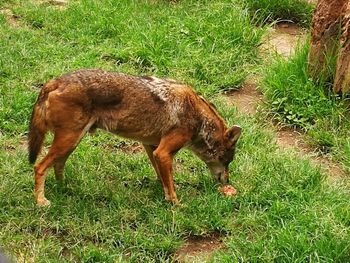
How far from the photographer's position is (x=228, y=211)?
5750mm

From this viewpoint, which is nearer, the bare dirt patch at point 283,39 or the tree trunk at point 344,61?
the tree trunk at point 344,61

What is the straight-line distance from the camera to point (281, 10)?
377 inches

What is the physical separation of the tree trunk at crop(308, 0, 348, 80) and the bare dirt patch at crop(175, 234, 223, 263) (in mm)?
2802

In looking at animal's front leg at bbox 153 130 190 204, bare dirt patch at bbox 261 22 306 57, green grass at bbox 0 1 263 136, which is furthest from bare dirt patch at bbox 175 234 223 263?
bare dirt patch at bbox 261 22 306 57

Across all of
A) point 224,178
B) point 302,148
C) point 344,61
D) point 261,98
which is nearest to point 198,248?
point 224,178

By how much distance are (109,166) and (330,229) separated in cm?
208

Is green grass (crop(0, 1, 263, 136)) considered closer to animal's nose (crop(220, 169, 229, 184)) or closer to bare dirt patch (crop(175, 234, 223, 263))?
animal's nose (crop(220, 169, 229, 184))

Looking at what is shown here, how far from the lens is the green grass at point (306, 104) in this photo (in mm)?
7020

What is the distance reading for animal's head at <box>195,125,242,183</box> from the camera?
6.15 meters

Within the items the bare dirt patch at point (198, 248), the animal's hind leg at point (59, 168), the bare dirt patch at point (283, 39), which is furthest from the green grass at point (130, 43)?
the bare dirt patch at point (198, 248)

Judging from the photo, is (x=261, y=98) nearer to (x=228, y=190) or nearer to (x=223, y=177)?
(x=223, y=177)

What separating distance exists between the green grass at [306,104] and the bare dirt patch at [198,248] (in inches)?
73.4

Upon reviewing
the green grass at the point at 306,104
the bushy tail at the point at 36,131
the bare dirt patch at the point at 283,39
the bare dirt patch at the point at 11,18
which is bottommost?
the bare dirt patch at the point at 11,18

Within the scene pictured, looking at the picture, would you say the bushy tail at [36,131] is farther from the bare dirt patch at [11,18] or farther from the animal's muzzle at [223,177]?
the bare dirt patch at [11,18]
